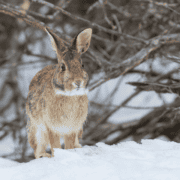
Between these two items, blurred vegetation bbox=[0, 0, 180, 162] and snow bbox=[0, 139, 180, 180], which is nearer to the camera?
snow bbox=[0, 139, 180, 180]

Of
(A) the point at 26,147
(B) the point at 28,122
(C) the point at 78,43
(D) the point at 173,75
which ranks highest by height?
(C) the point at 78,43

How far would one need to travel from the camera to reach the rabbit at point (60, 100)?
58cm

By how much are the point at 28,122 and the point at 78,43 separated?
0.28 m

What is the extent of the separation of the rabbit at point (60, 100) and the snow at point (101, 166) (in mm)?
47

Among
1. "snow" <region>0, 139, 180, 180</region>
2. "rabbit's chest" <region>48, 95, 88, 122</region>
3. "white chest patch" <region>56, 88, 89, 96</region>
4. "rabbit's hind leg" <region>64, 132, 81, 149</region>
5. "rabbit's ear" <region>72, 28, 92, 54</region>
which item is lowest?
"snow" <region>0, 139, 180, 180</region>

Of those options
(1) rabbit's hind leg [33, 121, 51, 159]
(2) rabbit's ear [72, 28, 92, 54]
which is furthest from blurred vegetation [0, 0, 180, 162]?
(2) rabbit's ear [72, 28, 92, 54]

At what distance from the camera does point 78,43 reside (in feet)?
1.93

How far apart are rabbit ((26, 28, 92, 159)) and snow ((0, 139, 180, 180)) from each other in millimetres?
47

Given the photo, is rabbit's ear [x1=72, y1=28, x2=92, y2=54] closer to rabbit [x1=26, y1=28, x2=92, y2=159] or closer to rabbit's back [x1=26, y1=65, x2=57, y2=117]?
rabbit [x1=26, y1=28, x2=92, y2=159]

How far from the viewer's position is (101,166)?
24.1 inches

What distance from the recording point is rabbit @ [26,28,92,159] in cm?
58

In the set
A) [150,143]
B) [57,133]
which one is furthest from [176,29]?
[57,133]

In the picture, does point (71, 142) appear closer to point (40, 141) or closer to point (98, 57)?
point (40, 141)

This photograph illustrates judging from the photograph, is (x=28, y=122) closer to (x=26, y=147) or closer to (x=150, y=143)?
(x=26, y=147)
